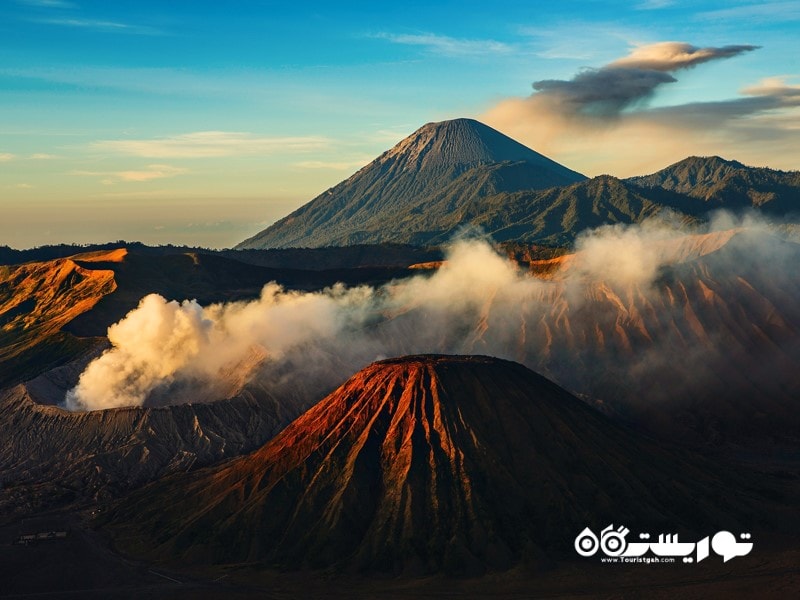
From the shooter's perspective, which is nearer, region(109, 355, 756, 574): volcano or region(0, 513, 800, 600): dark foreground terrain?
region(0, 513, 800, 600): dark foreground terrain

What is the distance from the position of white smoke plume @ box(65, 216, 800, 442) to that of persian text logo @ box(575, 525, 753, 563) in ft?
205

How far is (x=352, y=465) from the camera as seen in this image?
10475cm

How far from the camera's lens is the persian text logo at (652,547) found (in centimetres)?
9331

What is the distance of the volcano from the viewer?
95.4m

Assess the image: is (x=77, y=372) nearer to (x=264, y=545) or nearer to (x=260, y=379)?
(x=260, y=379)

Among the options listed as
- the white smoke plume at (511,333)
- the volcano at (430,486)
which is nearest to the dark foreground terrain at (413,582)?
the volcano at (430,486)

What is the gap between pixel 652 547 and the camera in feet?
310

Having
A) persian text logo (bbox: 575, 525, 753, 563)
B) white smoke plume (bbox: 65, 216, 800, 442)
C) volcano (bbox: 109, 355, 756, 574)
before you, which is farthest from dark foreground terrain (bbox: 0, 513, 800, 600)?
white smoke plume (bbox: 65, 216, 800, 442)

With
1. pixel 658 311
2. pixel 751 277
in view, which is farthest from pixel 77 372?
pixel 751 277

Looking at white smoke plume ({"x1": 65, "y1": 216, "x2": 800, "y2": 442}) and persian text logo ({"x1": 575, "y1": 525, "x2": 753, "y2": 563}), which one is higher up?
white smoke plume ({"x1": 65, "y1": 216, "x2": 800, "y2": 442})

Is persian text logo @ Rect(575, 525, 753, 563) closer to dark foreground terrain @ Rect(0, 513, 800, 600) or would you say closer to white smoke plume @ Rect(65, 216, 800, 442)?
dark foreground terrain @ Rect(0, 513, 800, 600)

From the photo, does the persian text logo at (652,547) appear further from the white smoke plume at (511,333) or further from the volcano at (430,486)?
the white smoke plume at (511,333)

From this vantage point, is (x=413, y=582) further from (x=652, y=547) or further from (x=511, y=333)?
(x=511, y=333)

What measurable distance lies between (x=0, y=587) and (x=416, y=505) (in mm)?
43772
